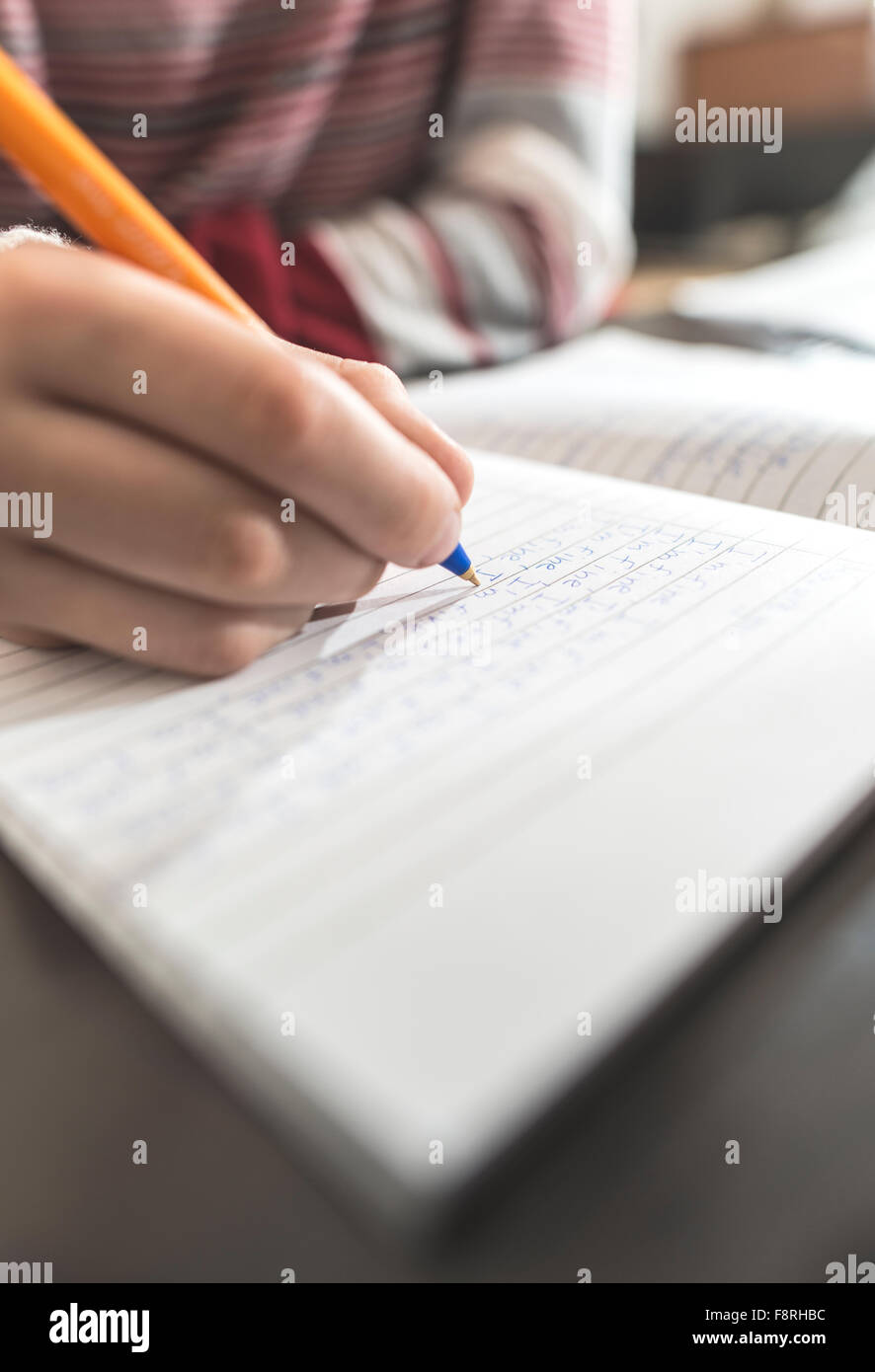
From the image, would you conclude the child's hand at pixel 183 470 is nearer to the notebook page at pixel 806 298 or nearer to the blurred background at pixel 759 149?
the notebook page at pixel 806 298

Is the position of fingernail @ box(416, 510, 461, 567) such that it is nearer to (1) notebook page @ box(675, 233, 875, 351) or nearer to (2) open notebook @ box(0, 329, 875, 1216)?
(2) open notebook @ box(0, 329, 875, 1216)

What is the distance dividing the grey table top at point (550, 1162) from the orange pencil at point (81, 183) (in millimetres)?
153

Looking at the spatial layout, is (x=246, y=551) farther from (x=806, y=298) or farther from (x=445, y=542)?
(x=806, y=298)

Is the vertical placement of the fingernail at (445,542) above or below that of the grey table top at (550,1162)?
above

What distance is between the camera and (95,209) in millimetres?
191

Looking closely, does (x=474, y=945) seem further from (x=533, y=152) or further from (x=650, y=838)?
(x=533, y=152)

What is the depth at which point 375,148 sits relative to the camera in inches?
24.8

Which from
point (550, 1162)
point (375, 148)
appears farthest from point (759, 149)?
point (550, 1162)

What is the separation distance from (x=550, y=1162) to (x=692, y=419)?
0.97ft

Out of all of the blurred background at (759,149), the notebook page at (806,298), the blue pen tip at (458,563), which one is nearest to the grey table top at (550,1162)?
the blue pen tip at (458,563)

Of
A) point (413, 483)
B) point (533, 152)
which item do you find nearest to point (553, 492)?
point (413, 483)

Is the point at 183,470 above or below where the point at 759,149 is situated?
below

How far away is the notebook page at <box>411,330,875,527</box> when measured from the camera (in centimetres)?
31

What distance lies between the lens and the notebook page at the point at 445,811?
0.40 ft
